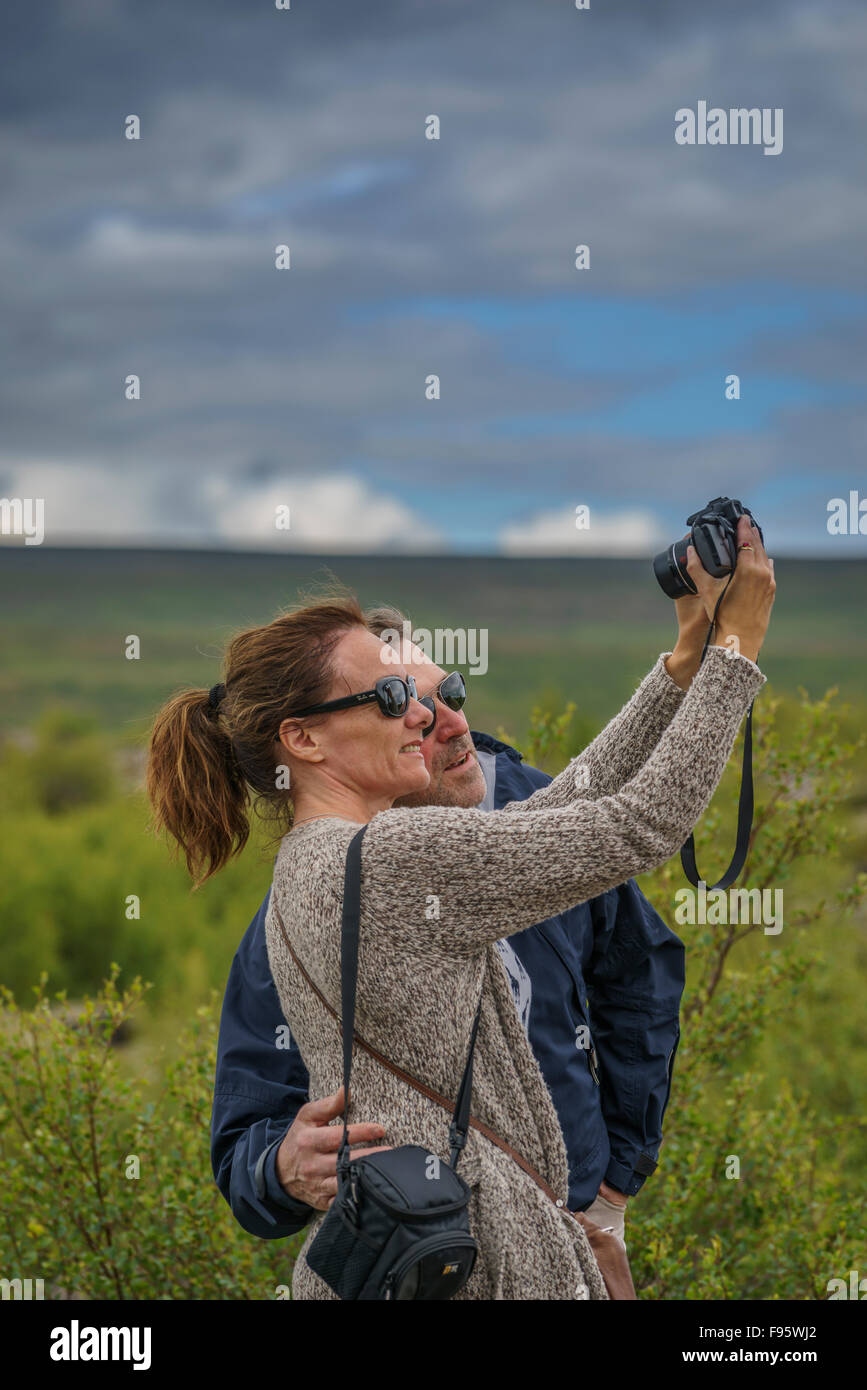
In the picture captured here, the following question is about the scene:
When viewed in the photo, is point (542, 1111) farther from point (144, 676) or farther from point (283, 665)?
point (144, 676)

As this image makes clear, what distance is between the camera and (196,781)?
2.58m

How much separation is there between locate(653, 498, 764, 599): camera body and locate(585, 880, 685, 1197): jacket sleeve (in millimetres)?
786

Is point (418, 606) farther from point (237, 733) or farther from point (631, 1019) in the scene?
point (237, 733)

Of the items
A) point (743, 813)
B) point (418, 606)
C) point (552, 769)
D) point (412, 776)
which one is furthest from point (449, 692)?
point (418, 606)

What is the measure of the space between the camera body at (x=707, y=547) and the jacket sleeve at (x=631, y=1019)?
79cm

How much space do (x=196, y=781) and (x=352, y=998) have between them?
706mm

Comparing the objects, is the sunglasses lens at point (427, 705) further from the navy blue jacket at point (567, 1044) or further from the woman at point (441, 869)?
the navy blue jacket at point (567, 1044)

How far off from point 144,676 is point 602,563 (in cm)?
1581

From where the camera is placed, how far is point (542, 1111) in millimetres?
2201

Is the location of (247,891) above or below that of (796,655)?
below

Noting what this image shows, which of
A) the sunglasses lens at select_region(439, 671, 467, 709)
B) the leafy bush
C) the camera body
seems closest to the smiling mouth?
the sunglasses lens at select_region(439, 671, 467, 709)
